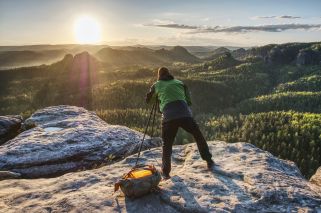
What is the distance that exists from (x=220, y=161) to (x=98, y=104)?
225 feet

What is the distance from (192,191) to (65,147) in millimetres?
9138

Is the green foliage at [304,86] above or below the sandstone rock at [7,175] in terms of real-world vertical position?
below

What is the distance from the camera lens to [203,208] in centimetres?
1303

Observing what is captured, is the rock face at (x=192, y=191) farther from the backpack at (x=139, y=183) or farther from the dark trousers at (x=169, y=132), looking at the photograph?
the dark trousers at (x=169, y=132)

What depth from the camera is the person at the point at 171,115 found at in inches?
625

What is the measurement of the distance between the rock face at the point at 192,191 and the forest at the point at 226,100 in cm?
1767

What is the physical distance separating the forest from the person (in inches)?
722

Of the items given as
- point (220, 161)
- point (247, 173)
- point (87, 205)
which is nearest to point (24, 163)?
point (87, 205)

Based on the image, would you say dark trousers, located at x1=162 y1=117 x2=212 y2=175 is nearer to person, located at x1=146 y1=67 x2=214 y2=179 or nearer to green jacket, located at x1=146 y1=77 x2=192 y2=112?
person, located at x1=146 y1=67 x2=214 y2=179

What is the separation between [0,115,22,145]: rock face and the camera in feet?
86.3

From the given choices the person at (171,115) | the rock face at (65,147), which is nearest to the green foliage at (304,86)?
the rock face at (65,147)

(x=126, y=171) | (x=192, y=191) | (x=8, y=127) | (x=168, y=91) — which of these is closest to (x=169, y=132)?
(x=168, y=91)

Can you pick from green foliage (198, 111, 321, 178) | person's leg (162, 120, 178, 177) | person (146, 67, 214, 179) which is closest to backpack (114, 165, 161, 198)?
person's leg (162, 120, 178, 177)

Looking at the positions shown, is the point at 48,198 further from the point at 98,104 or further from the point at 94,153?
the point at 98,104
